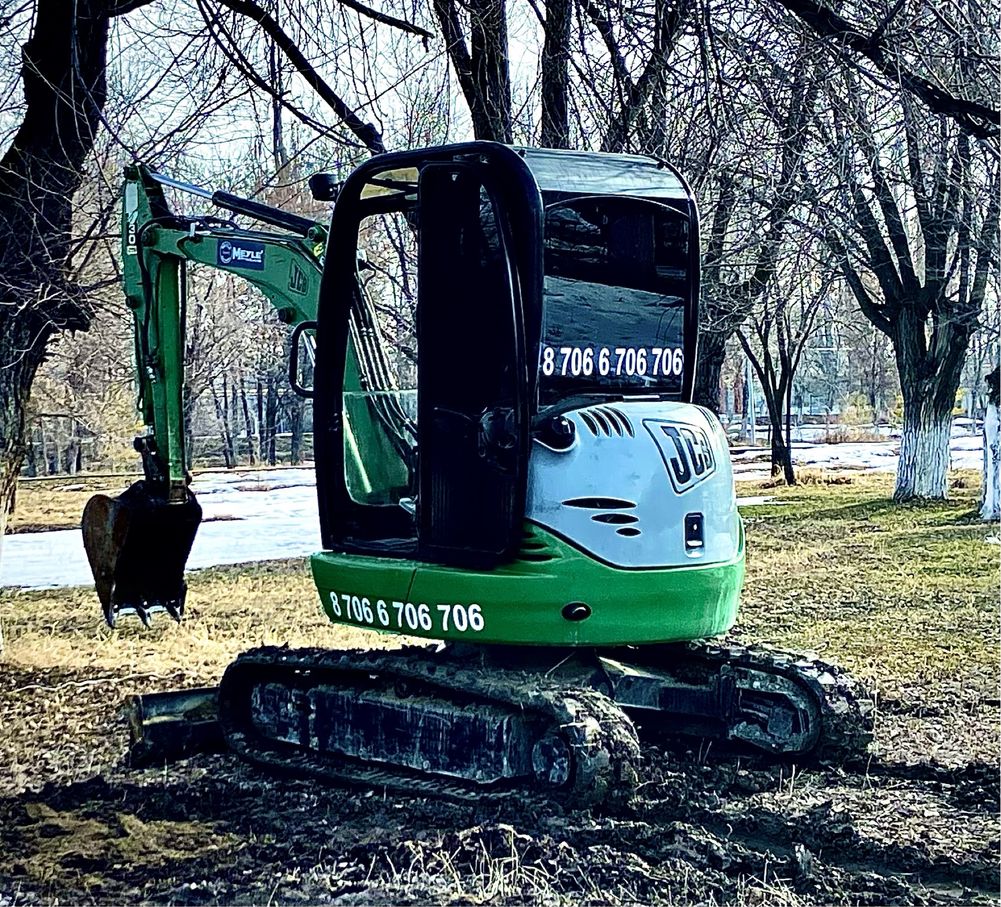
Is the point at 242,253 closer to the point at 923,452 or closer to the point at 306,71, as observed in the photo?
the point at 306,71

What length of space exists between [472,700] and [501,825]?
2.47 feet

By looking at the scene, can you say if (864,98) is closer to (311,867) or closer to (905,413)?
(311,867)

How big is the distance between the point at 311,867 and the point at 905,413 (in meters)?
18.6

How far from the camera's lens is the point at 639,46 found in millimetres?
7281

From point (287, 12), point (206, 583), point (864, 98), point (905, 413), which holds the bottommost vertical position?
point (206, 583)

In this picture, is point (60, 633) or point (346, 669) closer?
point (346, 669)

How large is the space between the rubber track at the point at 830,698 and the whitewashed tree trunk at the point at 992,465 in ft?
42.2

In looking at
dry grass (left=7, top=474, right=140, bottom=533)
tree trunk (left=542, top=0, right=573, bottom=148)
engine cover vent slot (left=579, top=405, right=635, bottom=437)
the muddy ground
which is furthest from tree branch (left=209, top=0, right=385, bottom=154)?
dry grass (left=7, top=474, right=140, bottom=533)

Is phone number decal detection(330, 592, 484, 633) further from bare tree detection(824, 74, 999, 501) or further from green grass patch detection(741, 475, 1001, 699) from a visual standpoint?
bare tree detection(824, 74, 999, 501)

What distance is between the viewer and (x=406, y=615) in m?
5.75

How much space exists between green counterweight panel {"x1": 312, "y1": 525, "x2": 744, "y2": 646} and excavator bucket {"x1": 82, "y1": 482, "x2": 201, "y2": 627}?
1559mm

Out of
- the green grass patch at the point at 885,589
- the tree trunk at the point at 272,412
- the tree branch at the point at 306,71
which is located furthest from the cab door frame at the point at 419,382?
the tree trunk at the point at 272,412

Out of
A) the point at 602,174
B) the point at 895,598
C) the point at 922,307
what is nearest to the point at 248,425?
the point at 922,307

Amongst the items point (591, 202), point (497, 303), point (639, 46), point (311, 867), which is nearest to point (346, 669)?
point (311, 867)
